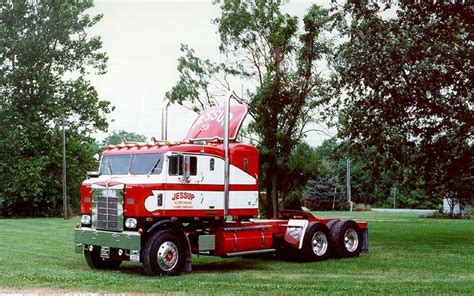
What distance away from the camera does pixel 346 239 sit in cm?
2153

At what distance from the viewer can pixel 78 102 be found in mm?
60062

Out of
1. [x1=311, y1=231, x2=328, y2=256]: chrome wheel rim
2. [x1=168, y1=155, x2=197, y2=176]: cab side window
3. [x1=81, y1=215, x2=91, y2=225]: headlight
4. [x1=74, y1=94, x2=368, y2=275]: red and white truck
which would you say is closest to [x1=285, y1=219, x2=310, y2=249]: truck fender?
[x1=74, y1=94, x2=368, y2=275]: red and white truck

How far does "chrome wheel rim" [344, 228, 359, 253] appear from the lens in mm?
21531

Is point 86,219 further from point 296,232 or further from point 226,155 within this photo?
point 296,232

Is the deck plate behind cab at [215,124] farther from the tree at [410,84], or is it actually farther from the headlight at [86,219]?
the tree at [410,84]

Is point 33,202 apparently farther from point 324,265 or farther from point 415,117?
point 324,265

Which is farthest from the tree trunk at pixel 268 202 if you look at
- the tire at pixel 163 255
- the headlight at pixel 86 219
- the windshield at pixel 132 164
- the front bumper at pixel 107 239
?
the tire at pixel 163 255

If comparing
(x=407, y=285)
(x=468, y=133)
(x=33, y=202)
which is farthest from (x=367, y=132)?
(x=33, y=202)

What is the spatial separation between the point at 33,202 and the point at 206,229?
42.1 metres

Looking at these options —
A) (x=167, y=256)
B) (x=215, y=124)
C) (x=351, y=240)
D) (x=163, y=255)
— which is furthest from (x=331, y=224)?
(x=163, y=255)

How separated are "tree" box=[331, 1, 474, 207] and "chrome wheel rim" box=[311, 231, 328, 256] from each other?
7.09 metres

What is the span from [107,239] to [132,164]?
194 cm

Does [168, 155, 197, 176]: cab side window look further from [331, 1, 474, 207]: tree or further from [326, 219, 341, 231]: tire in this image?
[331, 1, 474, 207]: tree

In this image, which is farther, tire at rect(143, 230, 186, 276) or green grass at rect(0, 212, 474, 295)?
tire at rect(143, 230, 186, 276)
